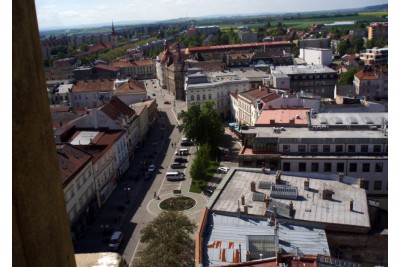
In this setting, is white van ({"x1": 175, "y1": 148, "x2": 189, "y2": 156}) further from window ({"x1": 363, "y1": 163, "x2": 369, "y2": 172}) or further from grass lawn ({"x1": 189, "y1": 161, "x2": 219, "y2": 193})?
window ({"x1": 363, "y1": 163, "x2": 369, "y2": 172})

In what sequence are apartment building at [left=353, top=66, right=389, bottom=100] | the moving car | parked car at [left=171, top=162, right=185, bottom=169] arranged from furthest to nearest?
apartment building at [left=353, top=66, right=389, bottom=100], parked car at [left=171, top=162, right=185, bottom=169], the moving car

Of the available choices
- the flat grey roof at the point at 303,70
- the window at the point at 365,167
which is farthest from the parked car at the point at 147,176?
the flat grey roof at the point at 303,70

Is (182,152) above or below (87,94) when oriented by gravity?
below

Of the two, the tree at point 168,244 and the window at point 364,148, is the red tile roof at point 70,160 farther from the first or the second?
the window at point 364,148

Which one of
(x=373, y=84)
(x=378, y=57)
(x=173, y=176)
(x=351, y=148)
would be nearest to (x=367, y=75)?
(x=373, y=84)

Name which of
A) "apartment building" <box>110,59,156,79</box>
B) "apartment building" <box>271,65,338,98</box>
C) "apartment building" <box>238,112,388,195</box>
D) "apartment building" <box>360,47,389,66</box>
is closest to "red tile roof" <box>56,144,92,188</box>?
"apartment building" <box>238,112,388,195</box>

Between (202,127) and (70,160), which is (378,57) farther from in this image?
(70,160)

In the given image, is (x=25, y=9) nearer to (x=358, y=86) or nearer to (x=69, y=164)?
(x=69, y=164)
